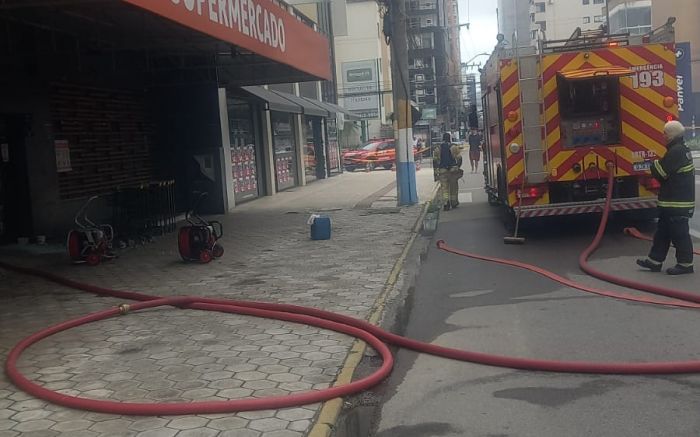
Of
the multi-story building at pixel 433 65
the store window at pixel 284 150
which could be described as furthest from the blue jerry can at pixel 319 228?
the multi-story building at pixel 433 65

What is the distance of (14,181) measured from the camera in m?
12.0

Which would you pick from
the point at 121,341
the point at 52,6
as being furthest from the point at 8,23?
the point at 121,341

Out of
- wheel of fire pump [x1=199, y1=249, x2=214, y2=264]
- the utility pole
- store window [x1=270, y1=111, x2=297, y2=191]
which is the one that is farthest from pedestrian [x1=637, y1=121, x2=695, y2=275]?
store window [x1=270, y1=111, x2=297, y2=191]

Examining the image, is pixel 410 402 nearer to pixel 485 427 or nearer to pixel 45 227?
pixel 485 427

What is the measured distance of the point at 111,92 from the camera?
14.7 m

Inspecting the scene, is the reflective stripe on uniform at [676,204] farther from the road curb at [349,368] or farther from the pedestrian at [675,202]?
the road curb at [349,368]

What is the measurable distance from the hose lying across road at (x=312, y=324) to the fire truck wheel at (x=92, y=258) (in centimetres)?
96

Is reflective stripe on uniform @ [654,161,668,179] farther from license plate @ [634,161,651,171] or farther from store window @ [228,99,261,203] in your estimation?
store window @ [228,99,261,203]

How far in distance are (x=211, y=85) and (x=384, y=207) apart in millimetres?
5067

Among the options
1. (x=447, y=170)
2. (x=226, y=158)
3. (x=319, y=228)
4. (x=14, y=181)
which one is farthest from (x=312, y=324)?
(x=226, y=158)

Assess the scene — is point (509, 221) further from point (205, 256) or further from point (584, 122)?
point (205, 256)

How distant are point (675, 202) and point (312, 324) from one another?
4.63 m

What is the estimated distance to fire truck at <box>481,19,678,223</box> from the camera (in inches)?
448

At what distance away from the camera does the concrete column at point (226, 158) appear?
58.7ft
